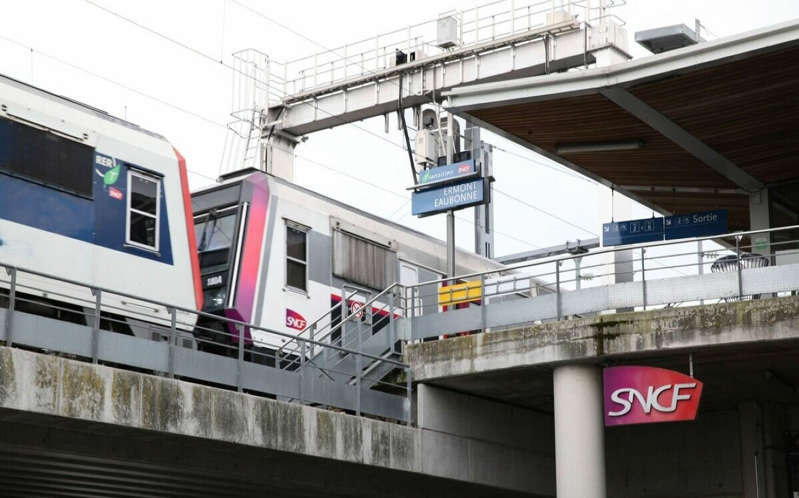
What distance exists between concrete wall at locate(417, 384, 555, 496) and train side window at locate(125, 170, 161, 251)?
16.5 feet

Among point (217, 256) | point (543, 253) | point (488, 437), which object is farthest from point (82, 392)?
Result: point (543, 253)

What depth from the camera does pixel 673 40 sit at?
23.1 metres

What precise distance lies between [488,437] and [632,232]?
5.18m

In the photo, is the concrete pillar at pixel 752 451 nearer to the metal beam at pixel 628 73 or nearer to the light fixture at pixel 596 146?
the light fixture at pixel 596 146

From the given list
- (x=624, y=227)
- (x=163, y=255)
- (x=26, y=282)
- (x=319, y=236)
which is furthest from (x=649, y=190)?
(x=26, y=282)

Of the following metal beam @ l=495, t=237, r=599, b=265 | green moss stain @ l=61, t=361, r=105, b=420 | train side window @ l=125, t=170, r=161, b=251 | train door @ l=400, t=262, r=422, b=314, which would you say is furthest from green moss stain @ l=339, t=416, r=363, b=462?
metal beam @ l=495, t=237, r=599, b=265

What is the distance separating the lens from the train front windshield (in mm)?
21500

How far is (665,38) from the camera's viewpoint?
76.0 ft

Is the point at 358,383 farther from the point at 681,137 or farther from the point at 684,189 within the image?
the point at 684,189

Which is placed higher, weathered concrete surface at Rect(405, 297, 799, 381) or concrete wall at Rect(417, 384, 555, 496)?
weathered concrete surface at Rect(405, 297, 799, 381)

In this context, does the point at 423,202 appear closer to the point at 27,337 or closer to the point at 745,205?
the point at 745,205

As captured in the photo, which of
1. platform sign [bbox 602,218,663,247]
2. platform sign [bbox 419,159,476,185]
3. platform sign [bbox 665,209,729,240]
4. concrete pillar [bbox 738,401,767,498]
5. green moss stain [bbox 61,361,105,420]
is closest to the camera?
green moss stain [bbox 61,361,105,420]

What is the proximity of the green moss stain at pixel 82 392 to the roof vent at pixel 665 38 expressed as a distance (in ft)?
41.1

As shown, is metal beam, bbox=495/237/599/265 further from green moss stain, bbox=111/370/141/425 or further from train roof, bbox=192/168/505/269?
green moss stain, bbox=111/370/141/425
